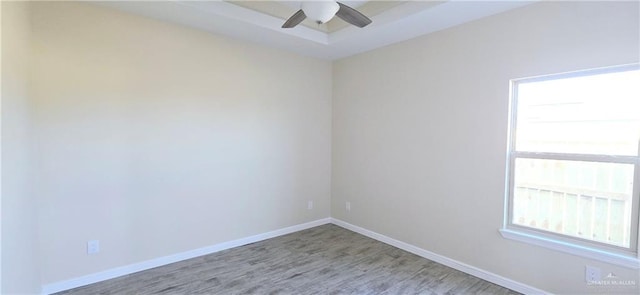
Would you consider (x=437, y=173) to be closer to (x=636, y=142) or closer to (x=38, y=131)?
(x=636, y=142)

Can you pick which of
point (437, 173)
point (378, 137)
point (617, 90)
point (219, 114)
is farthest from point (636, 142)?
point (219, 114)

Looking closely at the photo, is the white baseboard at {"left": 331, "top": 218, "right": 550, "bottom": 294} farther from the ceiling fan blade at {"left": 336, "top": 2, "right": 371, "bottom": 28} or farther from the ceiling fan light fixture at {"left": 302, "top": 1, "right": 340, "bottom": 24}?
the ceiling fan light fixture at {"left": 302, "top": 1, "right": 340, "bottom": 24}

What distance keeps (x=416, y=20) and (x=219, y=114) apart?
232 cm

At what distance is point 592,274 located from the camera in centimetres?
220

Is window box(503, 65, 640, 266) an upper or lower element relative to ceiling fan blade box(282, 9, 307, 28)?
lower

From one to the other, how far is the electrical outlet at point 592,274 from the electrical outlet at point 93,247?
4.14 metres

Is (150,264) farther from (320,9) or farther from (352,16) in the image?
(352,16)

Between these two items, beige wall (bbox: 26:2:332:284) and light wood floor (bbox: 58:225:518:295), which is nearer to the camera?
beige wall (bbox: 26:2:332:284)

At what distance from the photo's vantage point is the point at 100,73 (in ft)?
8.61

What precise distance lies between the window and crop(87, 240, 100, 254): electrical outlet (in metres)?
3.76

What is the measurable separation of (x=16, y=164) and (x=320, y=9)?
2240mm

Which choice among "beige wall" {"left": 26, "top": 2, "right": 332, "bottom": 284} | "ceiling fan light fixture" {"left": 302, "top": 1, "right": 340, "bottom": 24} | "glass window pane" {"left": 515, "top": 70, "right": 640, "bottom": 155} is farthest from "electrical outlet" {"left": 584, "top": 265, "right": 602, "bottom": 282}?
"beige wall" {"left": 26, "top": 2, "right": 332, "bottom": 284}

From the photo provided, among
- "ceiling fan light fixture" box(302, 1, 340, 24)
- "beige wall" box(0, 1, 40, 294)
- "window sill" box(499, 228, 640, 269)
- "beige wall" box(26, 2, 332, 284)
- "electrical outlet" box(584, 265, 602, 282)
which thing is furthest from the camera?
"beige wall" box(26, 2, 332, 284)

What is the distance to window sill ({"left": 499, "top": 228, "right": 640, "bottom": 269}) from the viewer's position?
207cm
